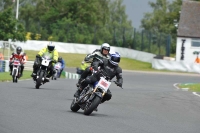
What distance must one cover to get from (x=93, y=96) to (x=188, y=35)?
58.3 metres

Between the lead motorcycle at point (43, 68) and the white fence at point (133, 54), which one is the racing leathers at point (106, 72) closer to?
the lead motorcycle at point (43, 68)

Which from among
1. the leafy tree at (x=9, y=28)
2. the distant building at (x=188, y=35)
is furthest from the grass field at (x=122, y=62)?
the leafy tree at (x=9, y=28)

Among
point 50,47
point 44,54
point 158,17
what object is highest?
point 158,17

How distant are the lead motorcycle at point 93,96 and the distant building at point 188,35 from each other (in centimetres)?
5609

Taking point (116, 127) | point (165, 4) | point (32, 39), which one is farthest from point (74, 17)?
point (116, 127)

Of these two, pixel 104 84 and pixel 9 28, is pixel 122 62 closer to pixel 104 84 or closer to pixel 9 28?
pixel 9 28

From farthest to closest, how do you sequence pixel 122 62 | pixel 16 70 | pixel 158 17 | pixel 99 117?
pixel 158 17, pixel 122 62, pixel 16 70, pixel 99 117

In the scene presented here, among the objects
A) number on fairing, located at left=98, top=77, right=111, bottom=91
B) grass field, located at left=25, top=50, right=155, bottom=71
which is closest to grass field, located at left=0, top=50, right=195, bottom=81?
grass field, located at left=25, top=50, right=155, bottom=71

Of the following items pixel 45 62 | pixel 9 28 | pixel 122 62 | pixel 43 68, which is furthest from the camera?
pixel 122 62

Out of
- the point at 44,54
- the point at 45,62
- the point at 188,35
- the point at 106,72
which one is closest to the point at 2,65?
the point at 44,54

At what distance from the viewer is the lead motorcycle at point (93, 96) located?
15.2 metres

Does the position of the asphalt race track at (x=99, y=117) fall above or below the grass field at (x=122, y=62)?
above

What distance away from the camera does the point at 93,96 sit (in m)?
15.3

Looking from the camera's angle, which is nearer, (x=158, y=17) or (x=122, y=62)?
(x=122, y=62)
